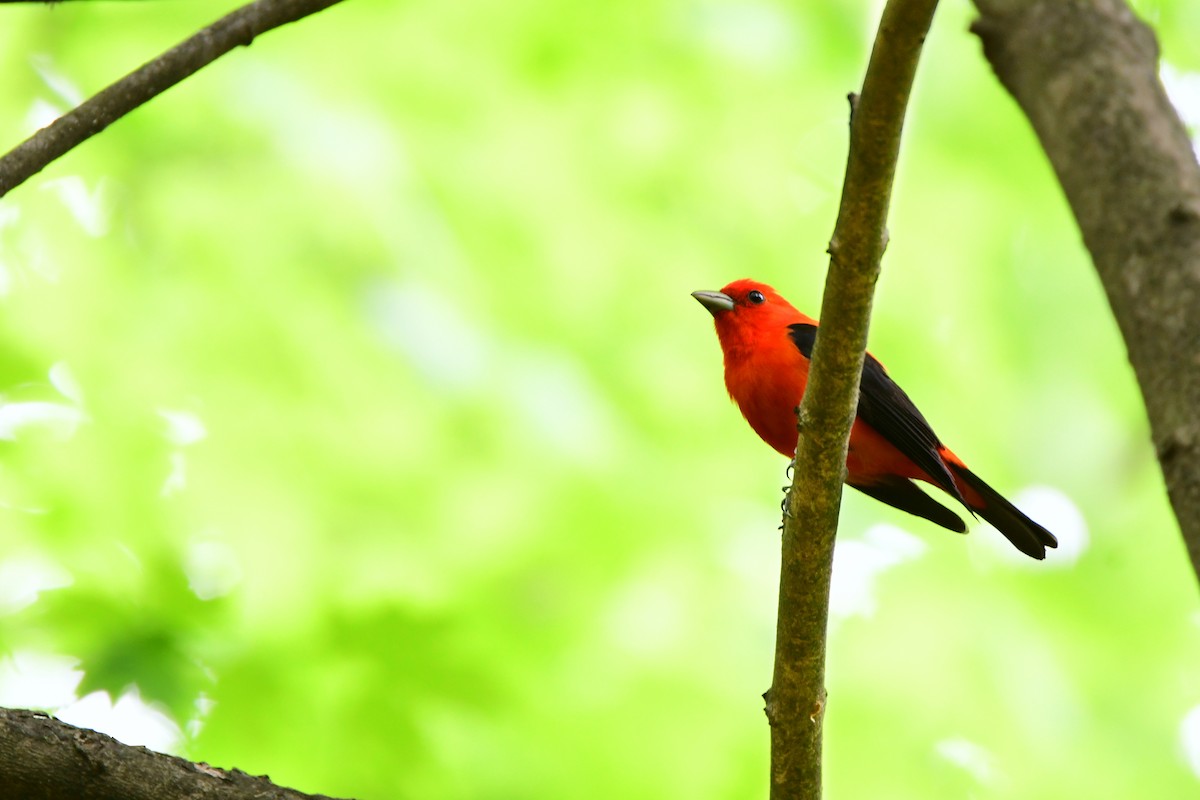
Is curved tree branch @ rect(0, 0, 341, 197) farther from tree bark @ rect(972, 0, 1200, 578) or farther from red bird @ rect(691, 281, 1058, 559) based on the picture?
tree bark @ rect(972, 0, 1200, 578)

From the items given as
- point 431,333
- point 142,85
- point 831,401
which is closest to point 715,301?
point 431,333

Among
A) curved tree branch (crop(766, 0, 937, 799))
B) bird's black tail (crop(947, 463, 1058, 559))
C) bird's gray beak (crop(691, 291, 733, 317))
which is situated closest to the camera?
curved tree branch (crop(766, 0, 937, 799))

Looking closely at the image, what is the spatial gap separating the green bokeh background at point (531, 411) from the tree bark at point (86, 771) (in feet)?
7.54

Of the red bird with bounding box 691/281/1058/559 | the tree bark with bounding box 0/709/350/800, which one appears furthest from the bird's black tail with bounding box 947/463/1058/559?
the tree bark with bounding box 0/709/350/800

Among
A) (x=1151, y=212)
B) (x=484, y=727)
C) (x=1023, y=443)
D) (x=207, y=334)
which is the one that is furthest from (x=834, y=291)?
(x=1023, y=443)

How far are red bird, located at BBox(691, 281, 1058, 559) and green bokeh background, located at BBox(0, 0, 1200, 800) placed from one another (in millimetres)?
1004

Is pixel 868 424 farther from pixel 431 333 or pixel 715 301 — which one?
pixel 431 333

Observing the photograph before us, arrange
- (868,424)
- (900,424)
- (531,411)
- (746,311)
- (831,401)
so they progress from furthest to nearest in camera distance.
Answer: (531,411) → (746,311) → (868,424) → (900,424) → (831,401)

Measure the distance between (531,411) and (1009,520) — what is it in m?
2.28

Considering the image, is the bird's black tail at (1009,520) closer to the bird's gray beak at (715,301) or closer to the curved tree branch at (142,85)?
the bird's gray beak at (715,301)

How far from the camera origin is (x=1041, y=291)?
6.99 m

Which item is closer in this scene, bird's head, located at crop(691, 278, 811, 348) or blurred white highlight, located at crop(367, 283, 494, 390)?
bird's head, located at crop(691, 278, 811, 348)

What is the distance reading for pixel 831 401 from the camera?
117 inches

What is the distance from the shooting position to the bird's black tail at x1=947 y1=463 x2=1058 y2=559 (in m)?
4.92
